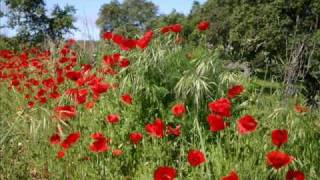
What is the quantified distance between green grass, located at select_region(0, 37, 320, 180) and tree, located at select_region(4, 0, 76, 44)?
3141 cm

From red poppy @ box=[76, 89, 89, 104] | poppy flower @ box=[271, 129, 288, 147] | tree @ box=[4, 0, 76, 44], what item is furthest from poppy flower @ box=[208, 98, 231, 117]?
tree @ box=[4, 0, 76, 44]

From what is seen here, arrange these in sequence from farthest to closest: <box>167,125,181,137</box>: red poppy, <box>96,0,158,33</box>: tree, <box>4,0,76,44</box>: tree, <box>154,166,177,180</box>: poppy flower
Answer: <box>96,0,158,33</box>: tree < <box>4,0,76,44</box>: tree < <box>167,125,181,137</box>: red poppy < <box>154,166,177,180</box>: poppy flower

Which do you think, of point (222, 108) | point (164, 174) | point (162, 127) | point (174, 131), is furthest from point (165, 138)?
point (164, 174)

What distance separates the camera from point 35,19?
3719 centimetres

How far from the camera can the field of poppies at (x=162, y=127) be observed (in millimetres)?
3445

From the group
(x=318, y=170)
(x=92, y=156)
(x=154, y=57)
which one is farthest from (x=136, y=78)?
(x=318, y=170)

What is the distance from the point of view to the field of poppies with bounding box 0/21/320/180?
3.45 metres

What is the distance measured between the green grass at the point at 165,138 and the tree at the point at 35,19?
31.4m

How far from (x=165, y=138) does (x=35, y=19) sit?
114 feet

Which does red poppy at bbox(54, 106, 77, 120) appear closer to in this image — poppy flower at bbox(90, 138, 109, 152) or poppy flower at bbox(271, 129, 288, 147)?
poppy flower at bbox(90, 138, 109, 152)

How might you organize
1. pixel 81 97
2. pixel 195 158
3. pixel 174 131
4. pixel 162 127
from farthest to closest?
pixel 81 97 < pixel 174 131 < pixel 162 127 < pixel 195 158

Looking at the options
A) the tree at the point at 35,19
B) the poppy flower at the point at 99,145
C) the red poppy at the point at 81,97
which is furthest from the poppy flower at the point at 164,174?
the tree at the point at 35,19

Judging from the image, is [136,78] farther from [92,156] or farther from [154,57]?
[92,156]

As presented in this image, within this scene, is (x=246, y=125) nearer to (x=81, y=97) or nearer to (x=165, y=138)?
(x=165, y=138)
